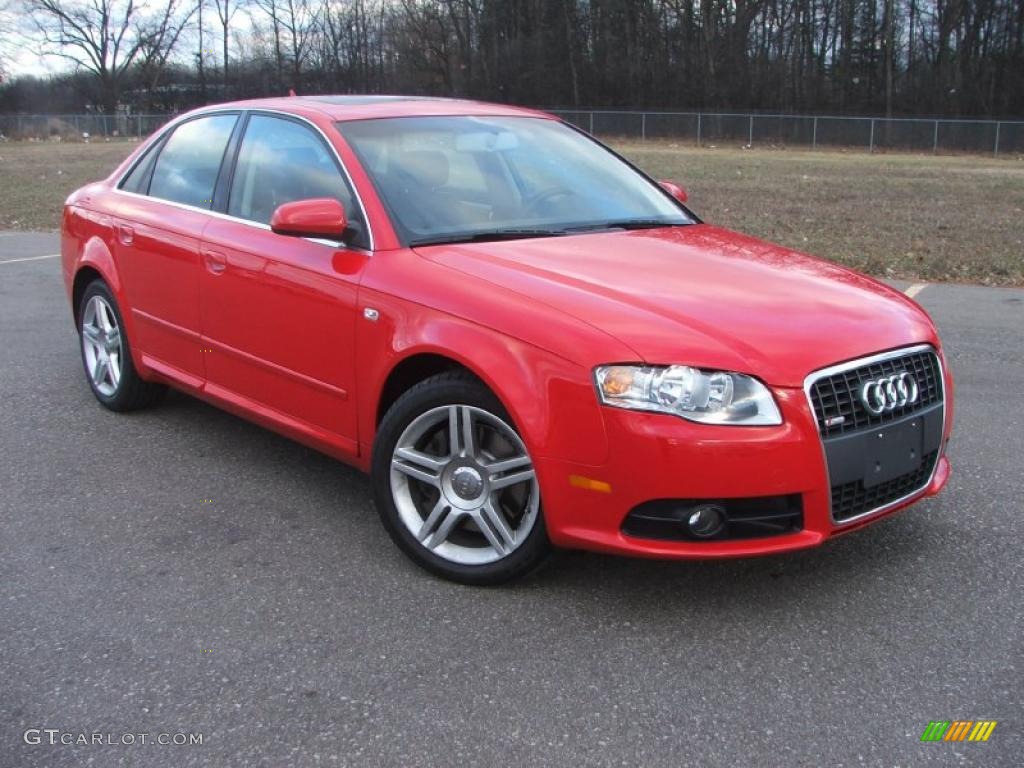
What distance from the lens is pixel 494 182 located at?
14.0 ft

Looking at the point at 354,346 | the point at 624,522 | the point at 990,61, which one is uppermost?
the point at 990,61

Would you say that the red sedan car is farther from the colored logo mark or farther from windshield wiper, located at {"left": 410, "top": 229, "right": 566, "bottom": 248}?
the colored logo mark

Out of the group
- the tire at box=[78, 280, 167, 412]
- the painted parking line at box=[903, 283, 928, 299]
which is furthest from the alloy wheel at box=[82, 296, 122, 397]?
the painted parking line at box=[903, 283, 928, 299]

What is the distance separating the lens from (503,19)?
2685 inches

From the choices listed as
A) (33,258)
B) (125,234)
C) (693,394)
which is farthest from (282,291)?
(33,258)

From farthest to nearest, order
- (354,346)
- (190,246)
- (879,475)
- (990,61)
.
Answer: (990,61) < (190,246) < (354,346) < (879,475)

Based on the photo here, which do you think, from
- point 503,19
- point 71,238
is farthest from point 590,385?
point 503,19

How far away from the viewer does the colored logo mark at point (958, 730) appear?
8.54ft

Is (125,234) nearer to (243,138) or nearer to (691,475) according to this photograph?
(243,138)

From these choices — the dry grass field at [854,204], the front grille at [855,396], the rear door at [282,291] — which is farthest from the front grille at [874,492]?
the dry grass field at [854,204]

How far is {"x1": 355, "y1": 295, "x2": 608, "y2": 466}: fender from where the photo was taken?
302 cm

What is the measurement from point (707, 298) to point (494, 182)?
4.20 feet

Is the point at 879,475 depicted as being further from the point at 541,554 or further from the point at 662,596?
the point at 541,554

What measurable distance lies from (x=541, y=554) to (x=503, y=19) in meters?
69.3
